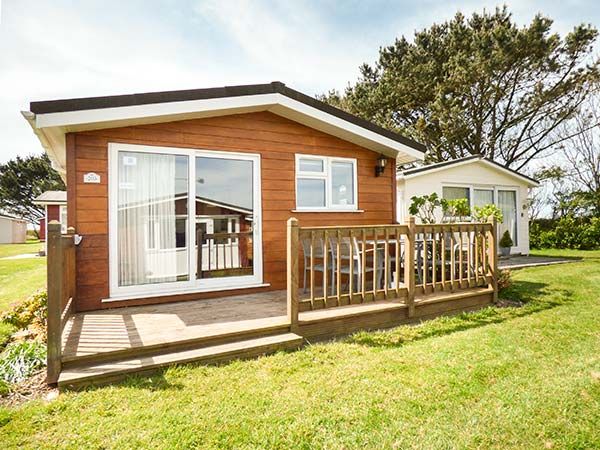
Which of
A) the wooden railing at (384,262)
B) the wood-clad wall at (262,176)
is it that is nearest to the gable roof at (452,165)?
the wood-clad wall at (262,176)

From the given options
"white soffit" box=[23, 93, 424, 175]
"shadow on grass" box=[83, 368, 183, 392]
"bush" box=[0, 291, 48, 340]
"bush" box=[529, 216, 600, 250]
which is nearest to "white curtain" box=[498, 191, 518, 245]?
"bush" box=[529, 216, 600, 250]

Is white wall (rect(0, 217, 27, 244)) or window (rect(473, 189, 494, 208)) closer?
window (rect(473, 189, 494, 208))

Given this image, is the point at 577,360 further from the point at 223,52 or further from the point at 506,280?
the point at 223,52

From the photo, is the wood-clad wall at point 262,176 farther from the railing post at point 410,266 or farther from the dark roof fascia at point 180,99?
the railing post at point 410,266

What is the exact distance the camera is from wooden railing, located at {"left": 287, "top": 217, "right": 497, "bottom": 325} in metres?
3.66

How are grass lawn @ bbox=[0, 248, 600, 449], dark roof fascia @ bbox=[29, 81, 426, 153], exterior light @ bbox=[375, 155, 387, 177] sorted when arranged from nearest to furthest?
grass lawn @ bbox=[0, 248, 600, 449]
dark roof fascia @ bbox=[29, 81, 426, 153]
exterior light @ bbox=[375, 155, 387, 177]

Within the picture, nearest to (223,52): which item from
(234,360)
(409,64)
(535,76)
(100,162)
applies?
(100,162)

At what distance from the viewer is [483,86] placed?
14.9 metres

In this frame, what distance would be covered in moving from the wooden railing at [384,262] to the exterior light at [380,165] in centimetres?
139

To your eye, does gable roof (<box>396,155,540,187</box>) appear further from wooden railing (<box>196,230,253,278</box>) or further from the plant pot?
wooden railing (<box>196,230,253,278</box>)

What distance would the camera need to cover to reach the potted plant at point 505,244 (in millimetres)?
10719

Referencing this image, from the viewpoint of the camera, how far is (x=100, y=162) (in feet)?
14.3

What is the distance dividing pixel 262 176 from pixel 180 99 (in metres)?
1.57

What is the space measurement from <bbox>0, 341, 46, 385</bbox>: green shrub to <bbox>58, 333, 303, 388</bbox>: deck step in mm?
430
